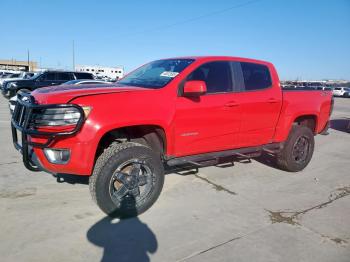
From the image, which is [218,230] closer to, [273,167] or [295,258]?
[295,258]

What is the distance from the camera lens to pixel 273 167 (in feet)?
19.7

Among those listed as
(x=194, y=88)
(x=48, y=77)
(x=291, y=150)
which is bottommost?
(x=291, y=150)

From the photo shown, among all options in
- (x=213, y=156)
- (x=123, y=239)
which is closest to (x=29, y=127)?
(x=123, y=239)

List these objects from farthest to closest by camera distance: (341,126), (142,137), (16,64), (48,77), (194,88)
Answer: (16,64) → (48,77) → (341,126) → (142,137) → (194,88)

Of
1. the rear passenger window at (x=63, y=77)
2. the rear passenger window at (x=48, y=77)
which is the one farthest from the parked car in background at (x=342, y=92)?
the rear passenger window at (x=48, y=77)

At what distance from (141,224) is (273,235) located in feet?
4.77

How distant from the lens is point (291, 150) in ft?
18.3

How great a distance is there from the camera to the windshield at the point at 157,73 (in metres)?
4.20

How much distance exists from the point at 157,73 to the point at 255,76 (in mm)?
1657

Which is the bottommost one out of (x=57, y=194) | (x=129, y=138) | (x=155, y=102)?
(x=57, y=194)

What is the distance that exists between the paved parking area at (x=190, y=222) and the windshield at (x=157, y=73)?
5.14 feet

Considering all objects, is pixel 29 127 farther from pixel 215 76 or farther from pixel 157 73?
pixel 215 76

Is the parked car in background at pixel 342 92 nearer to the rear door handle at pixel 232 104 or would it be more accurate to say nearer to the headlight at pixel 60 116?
the rear door handle at pixel 232 104

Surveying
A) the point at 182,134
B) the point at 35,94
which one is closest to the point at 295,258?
the point at 182,134
